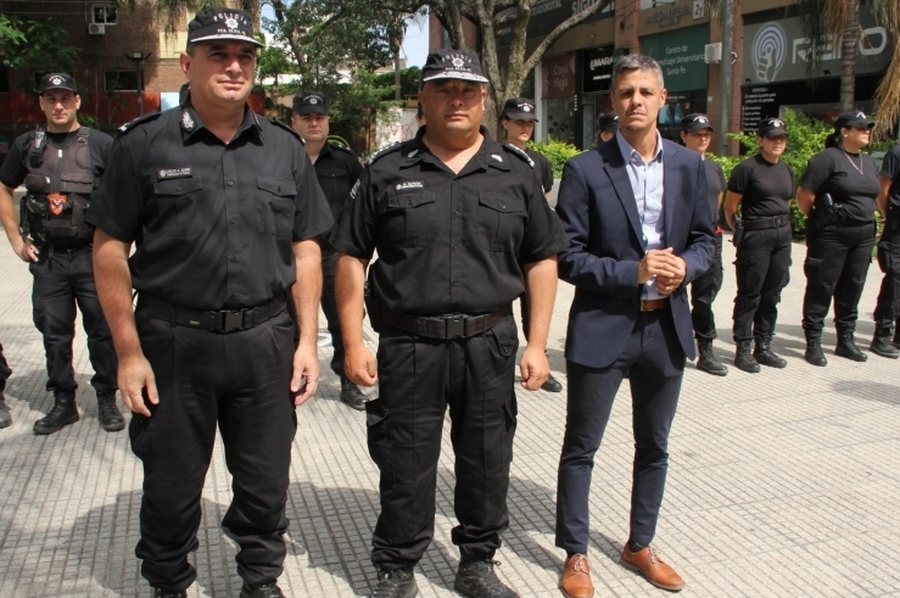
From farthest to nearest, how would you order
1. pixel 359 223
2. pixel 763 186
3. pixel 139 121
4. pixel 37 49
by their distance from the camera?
pixel 37 49, pixel 763 186, pixel 359 223, pixel 139 121

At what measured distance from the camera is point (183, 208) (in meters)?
2.89

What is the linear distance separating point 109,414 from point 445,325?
310 cm

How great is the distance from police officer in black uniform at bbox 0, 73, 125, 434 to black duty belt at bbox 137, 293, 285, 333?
8.06ft

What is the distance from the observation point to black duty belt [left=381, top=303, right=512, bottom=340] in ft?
10.3

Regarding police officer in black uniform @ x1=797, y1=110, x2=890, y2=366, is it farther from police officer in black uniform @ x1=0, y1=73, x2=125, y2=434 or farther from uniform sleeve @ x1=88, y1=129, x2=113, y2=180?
police officer in black uniform @ x1=0, y1=73, x2=125, y2=434

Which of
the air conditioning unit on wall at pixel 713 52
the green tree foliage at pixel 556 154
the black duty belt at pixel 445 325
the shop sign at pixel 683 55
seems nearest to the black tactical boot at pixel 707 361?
the black duty belt at pixel 445 325

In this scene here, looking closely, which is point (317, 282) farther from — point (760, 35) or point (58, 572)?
point (760, 35)

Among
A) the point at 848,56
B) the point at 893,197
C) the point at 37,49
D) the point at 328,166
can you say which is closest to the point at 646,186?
the point at 328,166

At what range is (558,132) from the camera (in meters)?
31.0

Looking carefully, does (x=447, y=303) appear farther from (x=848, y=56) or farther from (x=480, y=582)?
(x=848, y=56)

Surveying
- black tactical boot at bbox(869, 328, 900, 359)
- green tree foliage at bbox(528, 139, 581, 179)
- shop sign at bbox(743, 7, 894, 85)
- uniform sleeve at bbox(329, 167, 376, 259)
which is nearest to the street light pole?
shop sign at bbox(743, 7, 894, 85)

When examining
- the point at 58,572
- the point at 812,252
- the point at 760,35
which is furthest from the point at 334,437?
the point at 760,35

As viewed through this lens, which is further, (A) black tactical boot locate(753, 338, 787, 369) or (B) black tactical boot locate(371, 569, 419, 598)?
(A) black tactical boot locate(753, 338, 787, 369)

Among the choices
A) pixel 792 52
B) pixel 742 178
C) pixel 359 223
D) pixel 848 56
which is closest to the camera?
pixel 359 223
